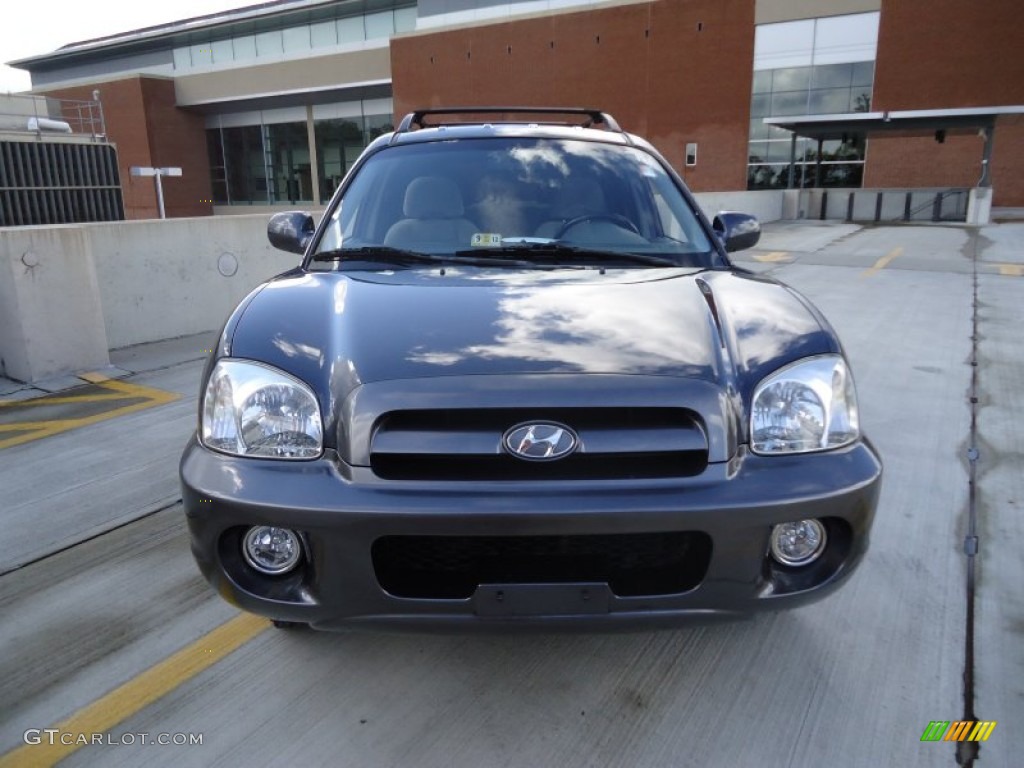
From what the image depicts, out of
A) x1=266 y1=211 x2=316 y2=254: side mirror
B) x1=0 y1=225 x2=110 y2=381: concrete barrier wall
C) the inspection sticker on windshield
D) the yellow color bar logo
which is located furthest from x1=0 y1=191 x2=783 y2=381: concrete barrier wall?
the yellow color bar logo

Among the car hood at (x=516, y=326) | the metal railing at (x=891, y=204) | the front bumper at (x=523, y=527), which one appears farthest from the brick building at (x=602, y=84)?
the front bumper at (x=523, y=527)

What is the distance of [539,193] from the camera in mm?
3191

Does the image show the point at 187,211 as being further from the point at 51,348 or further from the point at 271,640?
the point at 271,640

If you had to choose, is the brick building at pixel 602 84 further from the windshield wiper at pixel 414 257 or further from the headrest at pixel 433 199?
the windshield wiper at pixel 414 257

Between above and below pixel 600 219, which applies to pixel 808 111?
above

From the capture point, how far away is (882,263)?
1288cm

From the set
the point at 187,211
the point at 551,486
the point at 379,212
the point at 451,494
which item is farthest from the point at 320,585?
the point at 187,211

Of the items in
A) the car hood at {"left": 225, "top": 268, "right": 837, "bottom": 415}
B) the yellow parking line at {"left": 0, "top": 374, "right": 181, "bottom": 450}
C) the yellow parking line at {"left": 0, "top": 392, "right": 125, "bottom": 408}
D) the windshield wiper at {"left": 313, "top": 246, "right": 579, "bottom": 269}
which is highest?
the windshield wiper at {"left": 313, "top": 246, "right": 579, "bottom": 269}

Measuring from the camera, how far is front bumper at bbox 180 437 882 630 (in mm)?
1767

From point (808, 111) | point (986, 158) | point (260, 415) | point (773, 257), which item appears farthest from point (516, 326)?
point (808, 111)

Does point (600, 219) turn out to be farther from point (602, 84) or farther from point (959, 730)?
point (602, 84)

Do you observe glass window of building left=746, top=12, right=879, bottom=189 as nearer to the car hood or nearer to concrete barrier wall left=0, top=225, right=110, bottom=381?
concrete barrier wall left=0, top=225, right=110, bottom=381

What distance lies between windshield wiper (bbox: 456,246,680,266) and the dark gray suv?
1.72ft

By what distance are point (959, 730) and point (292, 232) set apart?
3136mm
